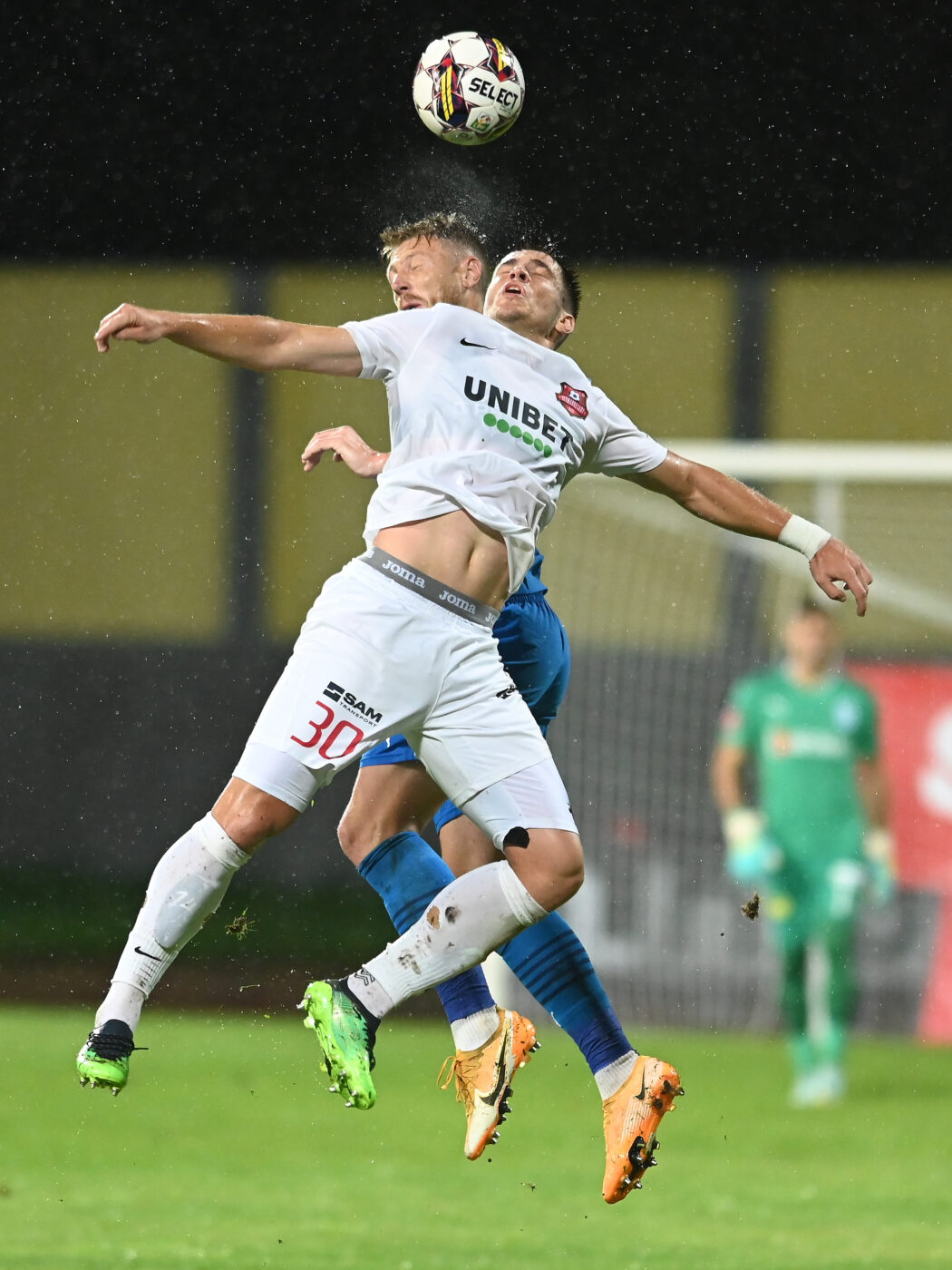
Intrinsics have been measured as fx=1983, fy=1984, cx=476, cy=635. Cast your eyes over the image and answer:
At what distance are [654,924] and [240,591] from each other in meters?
7.17

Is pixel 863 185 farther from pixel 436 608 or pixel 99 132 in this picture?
pixel 436 608

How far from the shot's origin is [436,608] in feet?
17.4

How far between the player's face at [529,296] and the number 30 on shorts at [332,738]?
1314 mm

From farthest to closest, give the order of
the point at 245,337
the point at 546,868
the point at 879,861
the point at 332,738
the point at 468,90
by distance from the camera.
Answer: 1. the point at 879,861
2. the point at 468,90
3. the point at 546,868
4. the point at 332,738
5. the point at 245,337

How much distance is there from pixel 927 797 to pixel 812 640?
1.53 meters

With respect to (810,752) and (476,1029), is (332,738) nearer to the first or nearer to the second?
(476,1029)

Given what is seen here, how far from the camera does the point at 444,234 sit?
578cm

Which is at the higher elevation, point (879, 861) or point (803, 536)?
point (803, 536)

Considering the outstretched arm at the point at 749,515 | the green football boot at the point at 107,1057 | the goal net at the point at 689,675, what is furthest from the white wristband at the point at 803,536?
the goal net at the point at 689,675

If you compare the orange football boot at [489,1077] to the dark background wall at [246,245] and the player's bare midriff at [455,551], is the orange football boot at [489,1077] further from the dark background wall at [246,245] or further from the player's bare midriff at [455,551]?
the dark background wall at [246,245]

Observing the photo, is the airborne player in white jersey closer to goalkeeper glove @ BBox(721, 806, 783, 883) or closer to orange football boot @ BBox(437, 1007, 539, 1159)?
orange football boot @ BBox(437, 1007, 539, 1159)

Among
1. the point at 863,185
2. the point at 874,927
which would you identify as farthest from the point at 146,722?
the point at 863,185

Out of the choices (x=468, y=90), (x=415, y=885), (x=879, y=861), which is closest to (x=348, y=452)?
(x=415, y=885)

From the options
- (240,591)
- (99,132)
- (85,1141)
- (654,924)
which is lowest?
(85,1141)
